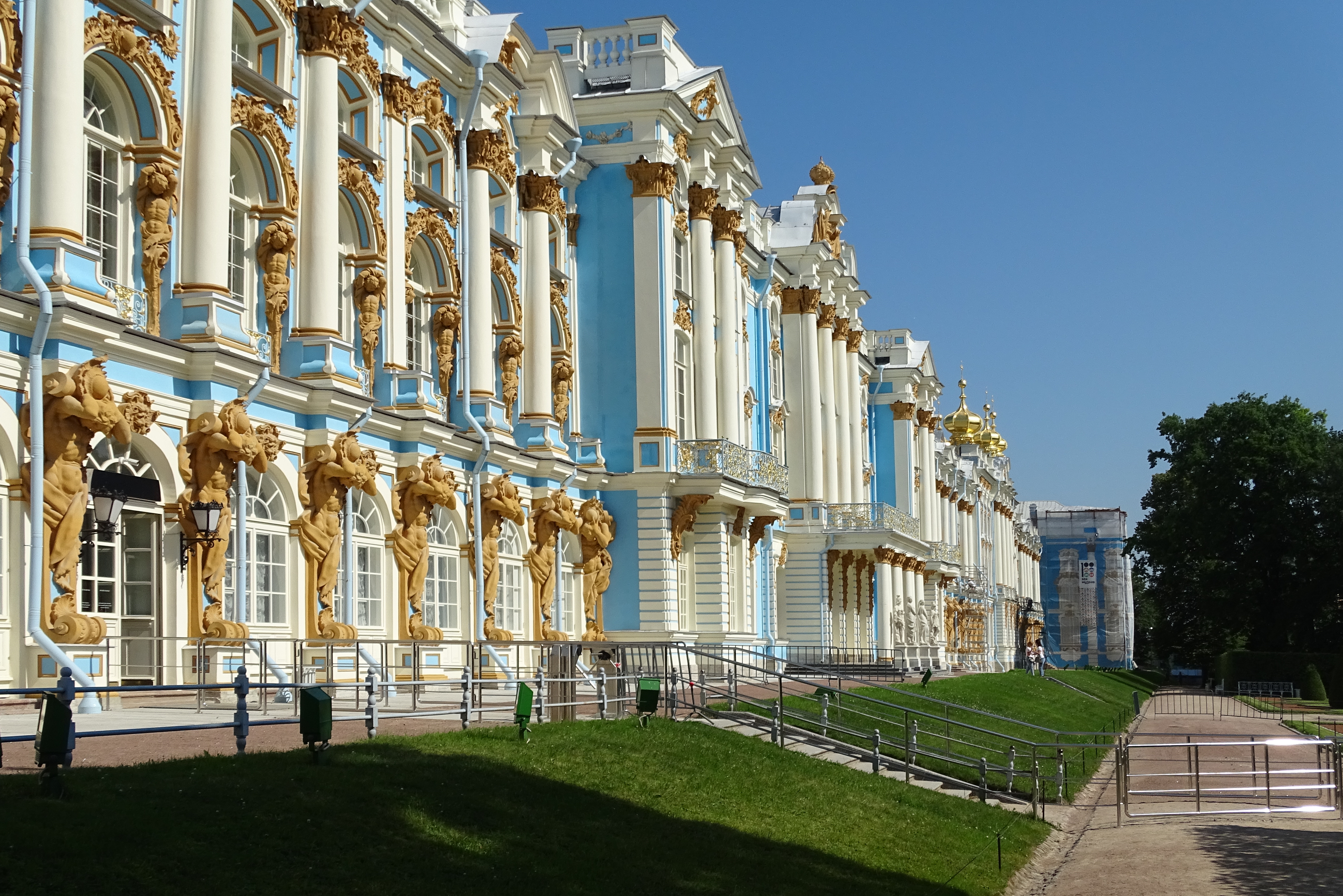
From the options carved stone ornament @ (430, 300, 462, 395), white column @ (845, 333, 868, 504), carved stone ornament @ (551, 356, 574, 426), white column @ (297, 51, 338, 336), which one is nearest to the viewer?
white column @ (297, 51, 338, 336)

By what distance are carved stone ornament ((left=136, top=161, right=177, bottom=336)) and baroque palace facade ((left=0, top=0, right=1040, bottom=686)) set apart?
0.13ft

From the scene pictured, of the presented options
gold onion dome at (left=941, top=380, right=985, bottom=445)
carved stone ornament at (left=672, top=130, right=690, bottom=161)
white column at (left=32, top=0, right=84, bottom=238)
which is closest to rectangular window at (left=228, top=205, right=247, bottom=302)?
white column at (left=32, top=0, right=84, bottom=238)

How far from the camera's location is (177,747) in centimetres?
1468

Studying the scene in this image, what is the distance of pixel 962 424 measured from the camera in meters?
98.2

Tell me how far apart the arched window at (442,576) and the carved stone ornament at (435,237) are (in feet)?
13.0

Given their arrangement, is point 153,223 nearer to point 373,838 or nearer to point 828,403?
point 373,838

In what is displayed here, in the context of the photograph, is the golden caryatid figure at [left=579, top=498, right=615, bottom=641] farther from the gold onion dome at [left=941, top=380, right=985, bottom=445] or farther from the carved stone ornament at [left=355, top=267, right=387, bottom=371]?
the gold onion dome at [left=941, top=380, right=985, bottom=445]

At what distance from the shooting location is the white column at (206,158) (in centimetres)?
2083

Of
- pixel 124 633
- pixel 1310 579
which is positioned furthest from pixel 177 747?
pixel 1310 579

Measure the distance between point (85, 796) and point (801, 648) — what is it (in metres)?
40.7

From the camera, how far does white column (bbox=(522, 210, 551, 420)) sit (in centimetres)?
3247

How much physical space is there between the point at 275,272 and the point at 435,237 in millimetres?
5515

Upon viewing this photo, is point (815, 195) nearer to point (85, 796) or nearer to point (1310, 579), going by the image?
point (1310, 579)

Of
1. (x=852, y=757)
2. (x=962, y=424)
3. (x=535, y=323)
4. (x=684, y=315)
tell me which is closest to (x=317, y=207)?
(x=535, y=323)
